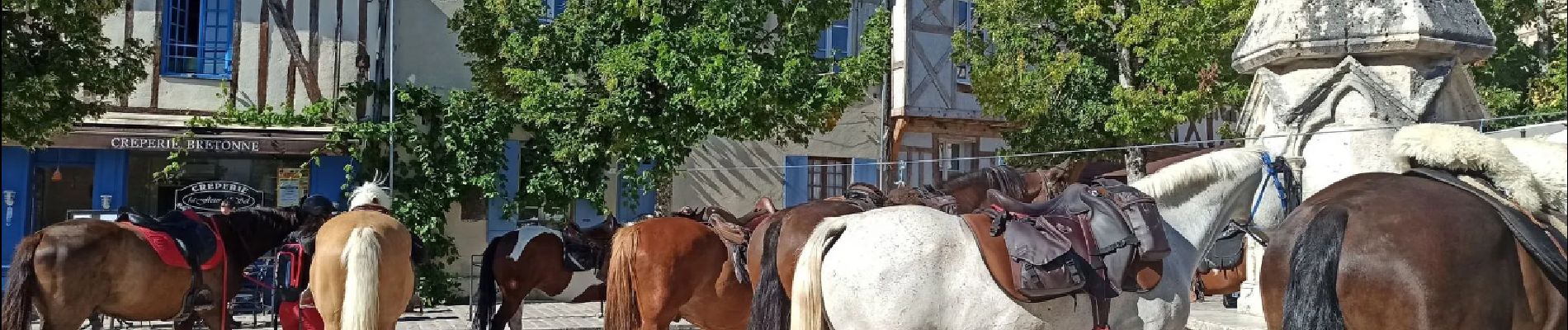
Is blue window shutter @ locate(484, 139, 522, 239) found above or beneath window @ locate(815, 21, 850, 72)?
beneath

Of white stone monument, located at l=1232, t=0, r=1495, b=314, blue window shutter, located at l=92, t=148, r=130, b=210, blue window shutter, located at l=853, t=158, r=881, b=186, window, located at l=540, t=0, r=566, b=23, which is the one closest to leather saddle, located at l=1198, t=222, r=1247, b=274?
white stone monument, located at l=1232, t=0, r=1495, b=314

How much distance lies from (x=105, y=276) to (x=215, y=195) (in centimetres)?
648

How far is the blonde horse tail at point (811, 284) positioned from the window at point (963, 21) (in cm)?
1311

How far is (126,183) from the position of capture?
1281cm

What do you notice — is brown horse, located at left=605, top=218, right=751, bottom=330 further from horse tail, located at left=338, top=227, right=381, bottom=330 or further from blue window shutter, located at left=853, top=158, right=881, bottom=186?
blue window shutter, located at left=853, top=158, right=881, bottom=186

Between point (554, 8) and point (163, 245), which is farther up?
point (554, 8)

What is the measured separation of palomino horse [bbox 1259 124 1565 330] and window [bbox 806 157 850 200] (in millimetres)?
13206

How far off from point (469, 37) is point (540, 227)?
2.70 m

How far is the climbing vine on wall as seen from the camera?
13508mm

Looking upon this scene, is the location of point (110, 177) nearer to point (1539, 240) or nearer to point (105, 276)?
point (105, 276)

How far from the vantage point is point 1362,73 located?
6.68 m

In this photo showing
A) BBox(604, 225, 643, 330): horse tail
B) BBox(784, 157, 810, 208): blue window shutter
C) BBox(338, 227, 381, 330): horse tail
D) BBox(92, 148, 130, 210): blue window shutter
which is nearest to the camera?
BBox(338, 227, 381, 330): horse tail

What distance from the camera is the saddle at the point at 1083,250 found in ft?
14.6

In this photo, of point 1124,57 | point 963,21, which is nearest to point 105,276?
point 1124,57
